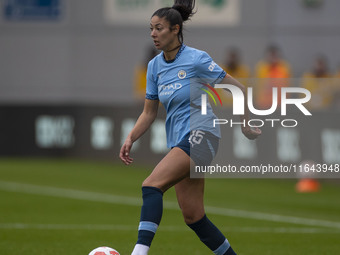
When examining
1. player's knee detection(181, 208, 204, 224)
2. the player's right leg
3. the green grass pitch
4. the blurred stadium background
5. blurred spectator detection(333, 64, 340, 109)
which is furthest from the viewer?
blurred spectator detection(333, 64, 340, 109)

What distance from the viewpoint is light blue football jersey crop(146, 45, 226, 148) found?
7570 millimetres

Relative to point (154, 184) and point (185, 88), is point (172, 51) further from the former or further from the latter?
point (154, 184)

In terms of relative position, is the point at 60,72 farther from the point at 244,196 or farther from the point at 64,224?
the point at 64,224

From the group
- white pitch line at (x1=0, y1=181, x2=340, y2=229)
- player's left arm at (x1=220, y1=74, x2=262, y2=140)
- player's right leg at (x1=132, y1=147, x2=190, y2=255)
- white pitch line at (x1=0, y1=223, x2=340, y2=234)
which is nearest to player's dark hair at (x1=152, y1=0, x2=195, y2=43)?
player's left arm at (x1=220, y1=74, x2=262, y2=140)

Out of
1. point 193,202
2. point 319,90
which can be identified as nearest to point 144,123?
point 193,202

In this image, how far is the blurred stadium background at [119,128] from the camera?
39.5 feet

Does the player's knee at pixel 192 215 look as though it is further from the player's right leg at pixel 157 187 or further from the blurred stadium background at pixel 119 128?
the blurred stadium background at pixel 119 128

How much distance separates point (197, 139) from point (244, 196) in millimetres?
9158

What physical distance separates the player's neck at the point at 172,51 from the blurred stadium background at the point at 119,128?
3.01 meters

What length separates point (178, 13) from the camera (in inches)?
303

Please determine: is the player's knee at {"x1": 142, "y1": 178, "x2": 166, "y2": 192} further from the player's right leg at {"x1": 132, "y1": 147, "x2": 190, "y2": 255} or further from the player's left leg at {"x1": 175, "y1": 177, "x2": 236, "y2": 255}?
the player's left leg at {"x1": 175, "y1": 177, "x2": 236, "y2": 255}

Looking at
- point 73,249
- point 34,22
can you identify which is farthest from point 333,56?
point 73,249

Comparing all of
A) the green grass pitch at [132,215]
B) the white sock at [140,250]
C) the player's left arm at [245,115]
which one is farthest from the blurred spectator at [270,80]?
the white sock at [140,250]

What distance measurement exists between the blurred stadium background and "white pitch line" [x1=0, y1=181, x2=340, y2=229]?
0.03 metres
